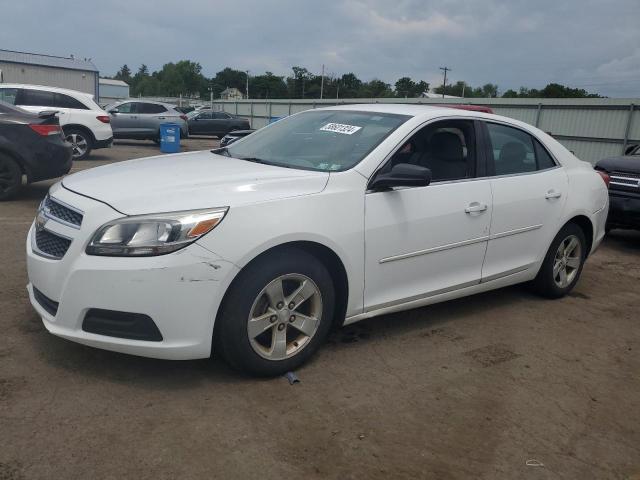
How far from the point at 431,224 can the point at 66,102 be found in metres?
12.1

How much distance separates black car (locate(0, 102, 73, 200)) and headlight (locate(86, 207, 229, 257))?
579 cm

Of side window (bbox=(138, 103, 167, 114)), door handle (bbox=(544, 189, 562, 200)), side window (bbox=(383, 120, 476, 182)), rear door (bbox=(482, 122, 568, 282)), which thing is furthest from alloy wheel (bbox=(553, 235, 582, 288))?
side window (bbox=(138, 103, 167, 114))

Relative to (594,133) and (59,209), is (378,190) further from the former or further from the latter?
(594,133)

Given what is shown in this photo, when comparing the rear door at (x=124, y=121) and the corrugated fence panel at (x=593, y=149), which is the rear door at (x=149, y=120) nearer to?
the rear door at (x=124, y=121)

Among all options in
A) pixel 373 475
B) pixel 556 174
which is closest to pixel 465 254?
pixel 556 174

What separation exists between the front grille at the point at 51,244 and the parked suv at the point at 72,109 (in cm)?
1089

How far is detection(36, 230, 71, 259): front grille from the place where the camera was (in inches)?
119

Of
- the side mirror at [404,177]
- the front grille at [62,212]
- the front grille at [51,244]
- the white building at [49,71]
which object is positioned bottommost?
the front grille at [51,244]

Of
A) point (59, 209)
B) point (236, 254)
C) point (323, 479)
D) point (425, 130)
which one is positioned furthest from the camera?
point (425, 130)

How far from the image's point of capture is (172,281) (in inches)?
111

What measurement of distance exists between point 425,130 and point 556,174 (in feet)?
4.88

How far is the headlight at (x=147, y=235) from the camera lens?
A: 2.84 m

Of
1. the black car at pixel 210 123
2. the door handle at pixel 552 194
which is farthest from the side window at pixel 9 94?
the black car at pixel 210 123

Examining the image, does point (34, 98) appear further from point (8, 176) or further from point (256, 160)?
point (256, 160)
